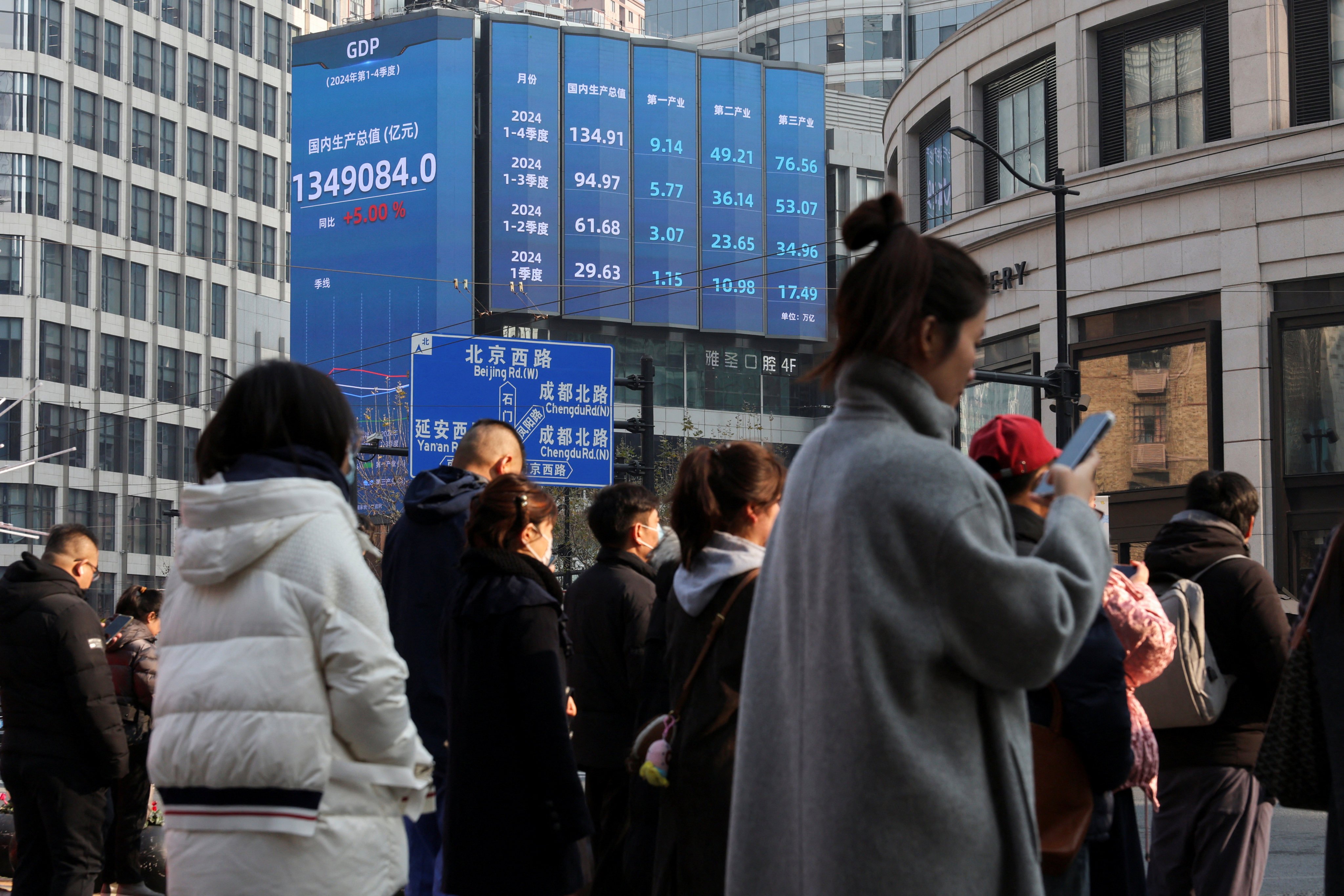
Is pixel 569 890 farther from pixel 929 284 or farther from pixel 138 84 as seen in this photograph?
pixel 138 84

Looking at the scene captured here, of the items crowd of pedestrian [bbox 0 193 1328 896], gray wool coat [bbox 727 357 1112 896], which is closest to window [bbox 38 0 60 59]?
crowd of pedestrian [bbox 0 193 1328 896]

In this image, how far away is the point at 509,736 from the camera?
515 cm

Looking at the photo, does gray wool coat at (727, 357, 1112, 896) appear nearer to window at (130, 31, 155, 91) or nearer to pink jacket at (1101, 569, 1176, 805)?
pink jacket at (1101, 569, 1176, 805)

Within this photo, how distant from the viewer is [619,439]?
7200 centimetres

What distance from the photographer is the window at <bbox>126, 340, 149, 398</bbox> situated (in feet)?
240

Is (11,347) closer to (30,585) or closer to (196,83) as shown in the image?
(196,83)

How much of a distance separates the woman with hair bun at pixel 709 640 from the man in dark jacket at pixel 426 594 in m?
1.60

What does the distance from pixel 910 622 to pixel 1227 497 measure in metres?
3.69

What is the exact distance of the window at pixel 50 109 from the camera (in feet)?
230

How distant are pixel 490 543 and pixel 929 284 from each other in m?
2.92

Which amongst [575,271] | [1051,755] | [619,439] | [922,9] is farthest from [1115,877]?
[922,9]

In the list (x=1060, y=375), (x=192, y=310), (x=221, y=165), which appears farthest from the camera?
(x=221, y=165)

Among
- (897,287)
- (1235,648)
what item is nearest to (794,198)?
(1235,648)

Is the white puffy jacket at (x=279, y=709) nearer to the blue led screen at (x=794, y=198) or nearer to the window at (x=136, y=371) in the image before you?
the blue led screen at (x=794, y=198)
